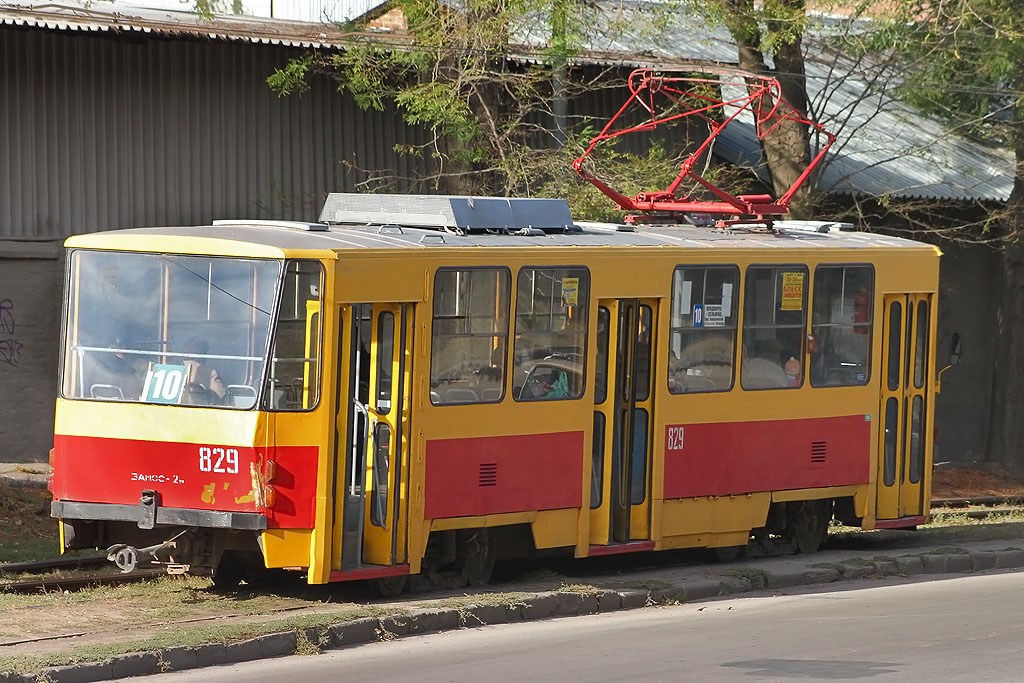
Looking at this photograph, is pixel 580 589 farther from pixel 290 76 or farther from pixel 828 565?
pixel 290 76

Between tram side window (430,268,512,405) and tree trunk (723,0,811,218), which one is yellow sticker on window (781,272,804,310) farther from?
tree trunk (723,0,811,218)

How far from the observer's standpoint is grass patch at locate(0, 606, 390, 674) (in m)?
8.74

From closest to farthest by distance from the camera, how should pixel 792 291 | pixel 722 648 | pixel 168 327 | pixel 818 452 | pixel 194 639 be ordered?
pixel 194 639
pixel 722 648
pixel 168 327
pixel 792 291
pixel 818 452

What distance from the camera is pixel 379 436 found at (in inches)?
446

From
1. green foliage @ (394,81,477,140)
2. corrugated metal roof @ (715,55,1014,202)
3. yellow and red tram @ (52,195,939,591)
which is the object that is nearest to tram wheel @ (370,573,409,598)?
yellow and red tram @ (52,195,939,591)

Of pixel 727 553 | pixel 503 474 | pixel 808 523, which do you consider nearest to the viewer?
pixel 503 474

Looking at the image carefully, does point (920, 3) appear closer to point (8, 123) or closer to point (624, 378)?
point (624, 378)

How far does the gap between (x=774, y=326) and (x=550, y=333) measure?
8.49 feet

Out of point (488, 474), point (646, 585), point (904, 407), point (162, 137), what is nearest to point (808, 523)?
point (904, 407)

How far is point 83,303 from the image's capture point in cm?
1124

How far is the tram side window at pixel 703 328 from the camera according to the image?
13.4 meters

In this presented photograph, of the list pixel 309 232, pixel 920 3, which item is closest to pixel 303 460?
pixel 309 232

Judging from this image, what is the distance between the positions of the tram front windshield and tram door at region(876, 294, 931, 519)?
6.61 metres

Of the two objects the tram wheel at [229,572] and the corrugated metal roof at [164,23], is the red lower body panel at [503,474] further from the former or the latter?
the corrugated metal roof at [164,23]
